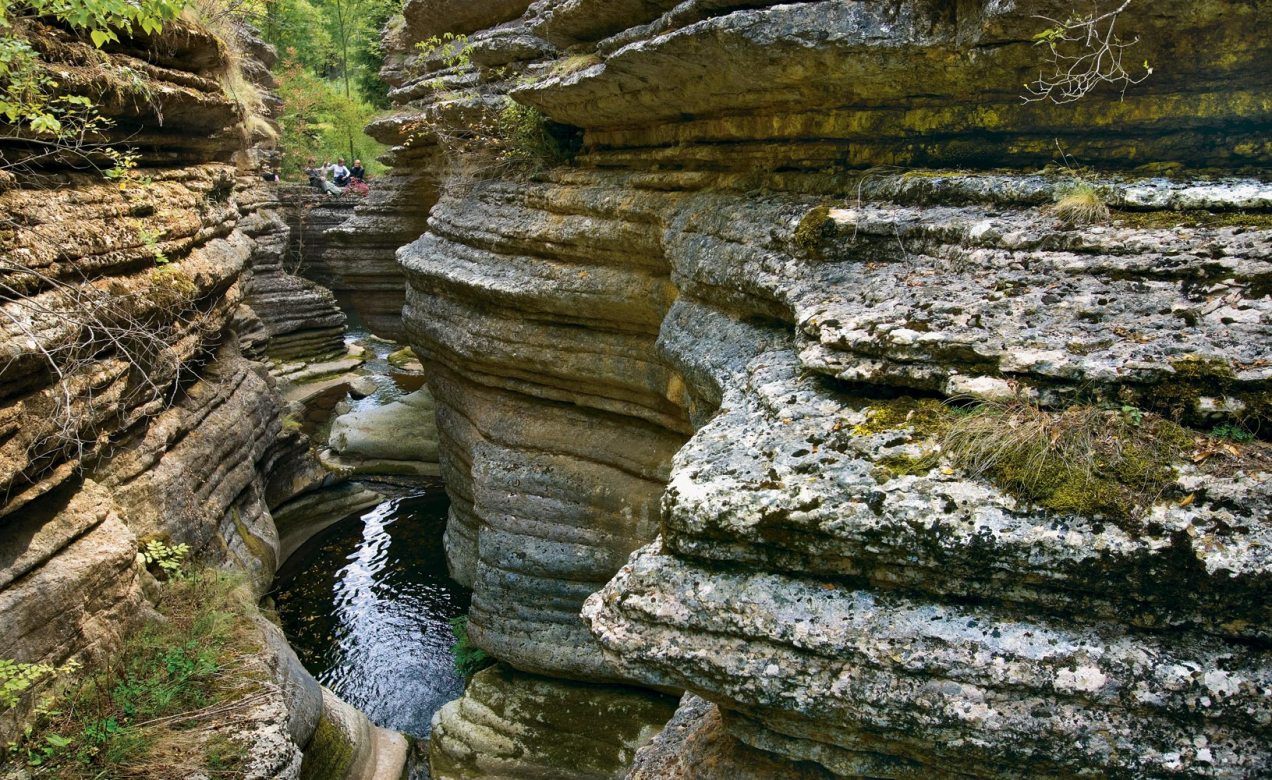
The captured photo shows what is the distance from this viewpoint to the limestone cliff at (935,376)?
2.56 meters

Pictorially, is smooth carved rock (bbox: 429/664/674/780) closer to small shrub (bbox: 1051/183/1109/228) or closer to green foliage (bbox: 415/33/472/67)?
small shrub (bbox: 1051/183/1109/228)

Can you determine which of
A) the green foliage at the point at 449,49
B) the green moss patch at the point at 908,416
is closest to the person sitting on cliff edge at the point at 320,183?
the green foliage at the point at 449,49

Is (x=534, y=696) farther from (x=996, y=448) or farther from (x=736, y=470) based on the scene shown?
(x=996, y=448)

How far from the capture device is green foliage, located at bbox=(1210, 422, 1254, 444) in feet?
8.87

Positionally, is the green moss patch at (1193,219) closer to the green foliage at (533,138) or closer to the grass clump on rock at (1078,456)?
the grass clump on rock at (1078,456)

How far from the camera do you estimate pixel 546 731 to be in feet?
25.7

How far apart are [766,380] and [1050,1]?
2253mm

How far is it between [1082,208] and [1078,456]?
4.91 feet

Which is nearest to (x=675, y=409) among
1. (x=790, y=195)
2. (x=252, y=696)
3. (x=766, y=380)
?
(x=790, y=195)

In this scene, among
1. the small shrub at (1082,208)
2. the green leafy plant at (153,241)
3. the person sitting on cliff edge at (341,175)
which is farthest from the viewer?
the person sitting on cliff edge at (341,175)

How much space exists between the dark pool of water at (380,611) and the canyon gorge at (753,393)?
62 centimetres

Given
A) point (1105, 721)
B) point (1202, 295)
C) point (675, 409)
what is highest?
point (1202, 295)

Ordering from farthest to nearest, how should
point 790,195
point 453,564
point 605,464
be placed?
1. point 453,564
2. point 605,464
3. point 790,195

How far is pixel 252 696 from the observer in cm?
552
